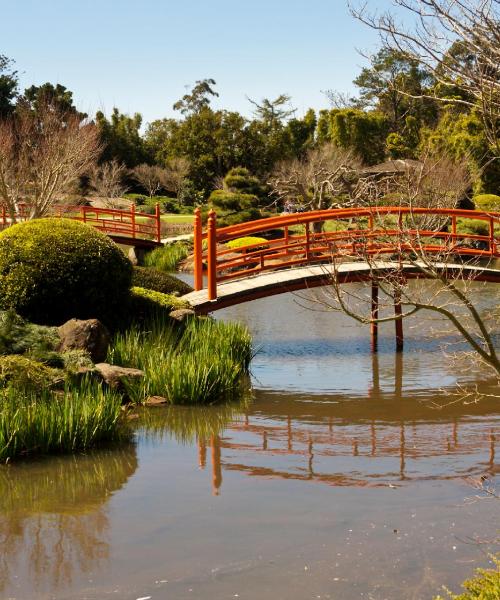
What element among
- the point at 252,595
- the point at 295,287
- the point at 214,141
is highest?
the point at 214,141

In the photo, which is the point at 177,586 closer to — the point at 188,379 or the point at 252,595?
the point at 252,595

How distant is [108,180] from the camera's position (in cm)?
4841

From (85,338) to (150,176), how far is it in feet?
134

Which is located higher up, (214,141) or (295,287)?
(214,141)

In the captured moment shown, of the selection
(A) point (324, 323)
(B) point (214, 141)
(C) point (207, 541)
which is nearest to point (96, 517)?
(C) point (207, 541)

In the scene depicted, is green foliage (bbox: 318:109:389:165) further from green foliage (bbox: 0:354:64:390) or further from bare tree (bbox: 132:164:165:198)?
green foliage (bbox: 0:354:64:390)

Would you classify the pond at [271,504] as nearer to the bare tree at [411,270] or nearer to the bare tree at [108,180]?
the bare tree at [411,270]

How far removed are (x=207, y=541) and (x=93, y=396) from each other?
10.1ft

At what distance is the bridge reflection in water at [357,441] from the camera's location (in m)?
8.67

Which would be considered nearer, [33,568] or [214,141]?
[33,568]

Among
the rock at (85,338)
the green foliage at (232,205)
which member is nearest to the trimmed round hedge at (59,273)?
the rock at (85,338)

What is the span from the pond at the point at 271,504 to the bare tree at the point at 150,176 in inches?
1529

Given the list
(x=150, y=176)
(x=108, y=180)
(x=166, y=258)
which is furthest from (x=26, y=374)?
(x=150, y=176)

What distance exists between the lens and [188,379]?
1098 centimetres
